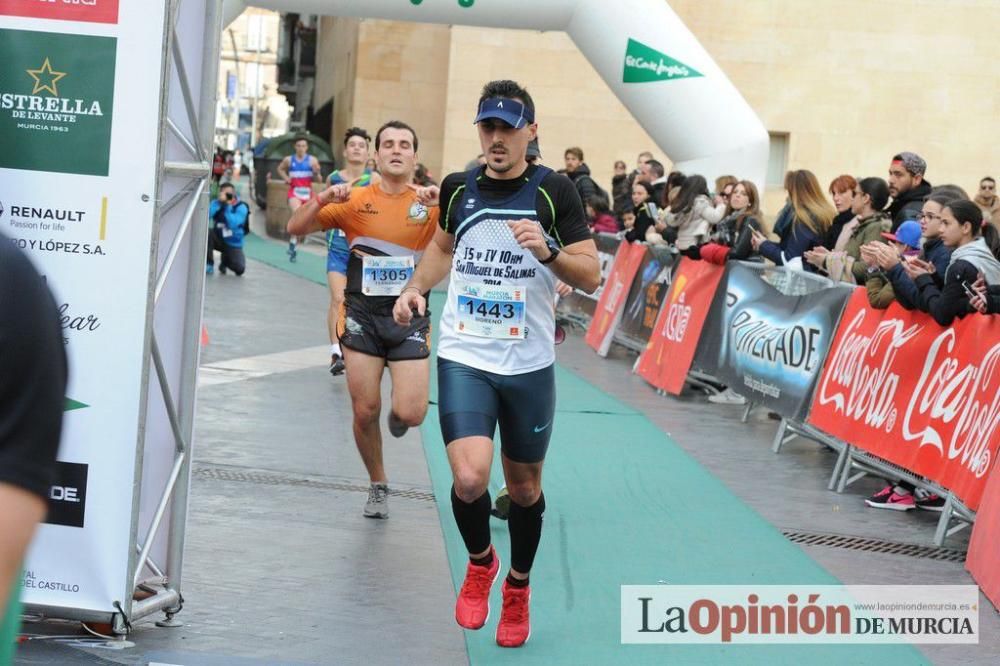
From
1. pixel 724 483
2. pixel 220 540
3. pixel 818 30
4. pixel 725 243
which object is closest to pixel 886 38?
pixel 818 30

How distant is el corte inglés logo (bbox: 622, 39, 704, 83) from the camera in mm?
18141

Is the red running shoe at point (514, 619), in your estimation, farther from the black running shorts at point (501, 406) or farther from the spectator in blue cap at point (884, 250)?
the spectator in blue cap at point (884, 250)

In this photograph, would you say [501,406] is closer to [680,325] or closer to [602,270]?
[680,325]

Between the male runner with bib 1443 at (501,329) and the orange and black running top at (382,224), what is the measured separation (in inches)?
77.8

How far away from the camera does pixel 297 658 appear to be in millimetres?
5383

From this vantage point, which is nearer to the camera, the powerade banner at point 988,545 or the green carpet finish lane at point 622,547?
the green carpet finish lane at point 622,547

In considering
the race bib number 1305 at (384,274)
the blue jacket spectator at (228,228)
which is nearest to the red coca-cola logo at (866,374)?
the race bib number 1305 at (384,274)

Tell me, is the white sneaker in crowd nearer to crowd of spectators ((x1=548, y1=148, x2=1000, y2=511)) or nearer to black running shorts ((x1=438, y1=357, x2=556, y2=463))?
crowd of spectators ((x1=548, y1=148, x2=1000, y2=511))

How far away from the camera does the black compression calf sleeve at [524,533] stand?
587cm

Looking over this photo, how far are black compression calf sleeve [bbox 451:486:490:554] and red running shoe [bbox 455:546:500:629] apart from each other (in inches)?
3.3

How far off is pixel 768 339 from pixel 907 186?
5.05 ft

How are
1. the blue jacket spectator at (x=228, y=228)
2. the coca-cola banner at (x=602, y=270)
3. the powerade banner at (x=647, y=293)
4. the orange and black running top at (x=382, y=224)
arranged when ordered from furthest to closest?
the blue jacket spectator at (x=228, y=228) → the coca-cola banner at (x=602, y=270) → the powerade banner at (x=647, y=293) → the orange and black running top at (x=382, y=224)

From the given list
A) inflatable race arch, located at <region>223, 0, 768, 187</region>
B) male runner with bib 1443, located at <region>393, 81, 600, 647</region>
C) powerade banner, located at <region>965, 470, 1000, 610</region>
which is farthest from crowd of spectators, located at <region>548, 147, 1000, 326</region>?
male runner with bib 1443, located at <region>393, 81, 600, 647</region>

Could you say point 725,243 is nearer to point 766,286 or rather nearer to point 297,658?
point 766,286
